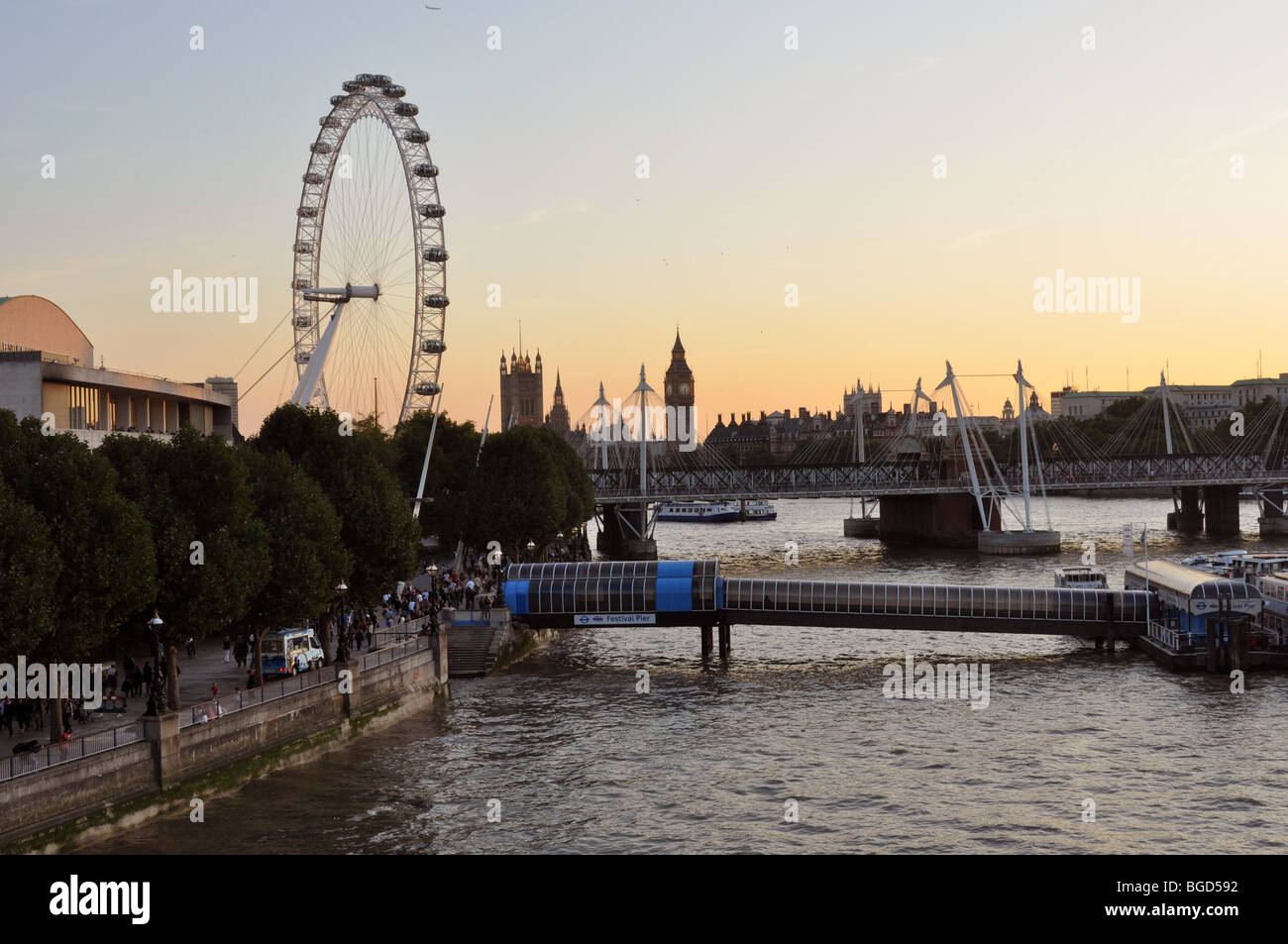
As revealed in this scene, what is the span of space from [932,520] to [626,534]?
26445mm

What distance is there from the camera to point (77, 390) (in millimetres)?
51250

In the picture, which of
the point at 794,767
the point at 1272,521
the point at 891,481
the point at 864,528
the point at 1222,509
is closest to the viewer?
the point at 794,767

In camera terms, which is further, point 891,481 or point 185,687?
point 891,481

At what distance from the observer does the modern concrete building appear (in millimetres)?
47469

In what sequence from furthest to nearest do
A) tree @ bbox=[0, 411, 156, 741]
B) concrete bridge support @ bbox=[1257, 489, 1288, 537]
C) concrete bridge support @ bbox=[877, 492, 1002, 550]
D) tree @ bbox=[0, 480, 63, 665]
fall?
concrete bridge support @ bbox=[1257, 489, 1288, 537] < concrete bridge support @ bbox=[877, 492, 1002, 550] < tree @ bbox=[0, 411, 156, 741] < tree @ bbox=[0, 480, 63, 665]

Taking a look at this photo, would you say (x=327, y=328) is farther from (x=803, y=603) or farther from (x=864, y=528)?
(x=864, y=528)

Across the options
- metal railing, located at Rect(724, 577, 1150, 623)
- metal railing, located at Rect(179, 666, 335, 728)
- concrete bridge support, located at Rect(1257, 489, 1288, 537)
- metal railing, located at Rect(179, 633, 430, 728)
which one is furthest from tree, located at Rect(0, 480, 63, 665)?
concrete bridge support, located at Rect(1257, 489, 1288, 537)

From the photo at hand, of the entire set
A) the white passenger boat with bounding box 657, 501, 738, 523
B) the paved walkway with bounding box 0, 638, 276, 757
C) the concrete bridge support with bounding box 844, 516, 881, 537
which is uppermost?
the white passenger boat with bounding box 657, 501, 738, 523

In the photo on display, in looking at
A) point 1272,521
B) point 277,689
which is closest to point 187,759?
point 277,689

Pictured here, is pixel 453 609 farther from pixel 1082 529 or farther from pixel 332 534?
pixel 1082 529

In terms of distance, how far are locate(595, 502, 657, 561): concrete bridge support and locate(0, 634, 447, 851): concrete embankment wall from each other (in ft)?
211

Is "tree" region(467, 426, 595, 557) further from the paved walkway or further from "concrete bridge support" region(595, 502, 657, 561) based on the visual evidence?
"concrete bridge support" region(595, 502, 657, 561)

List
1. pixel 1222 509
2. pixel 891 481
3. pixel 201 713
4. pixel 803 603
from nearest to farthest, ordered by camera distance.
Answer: pixel 201 713, pixel 803 603, pixel 891 481, pixel 1222 509

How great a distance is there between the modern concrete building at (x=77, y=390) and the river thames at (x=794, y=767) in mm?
18219
